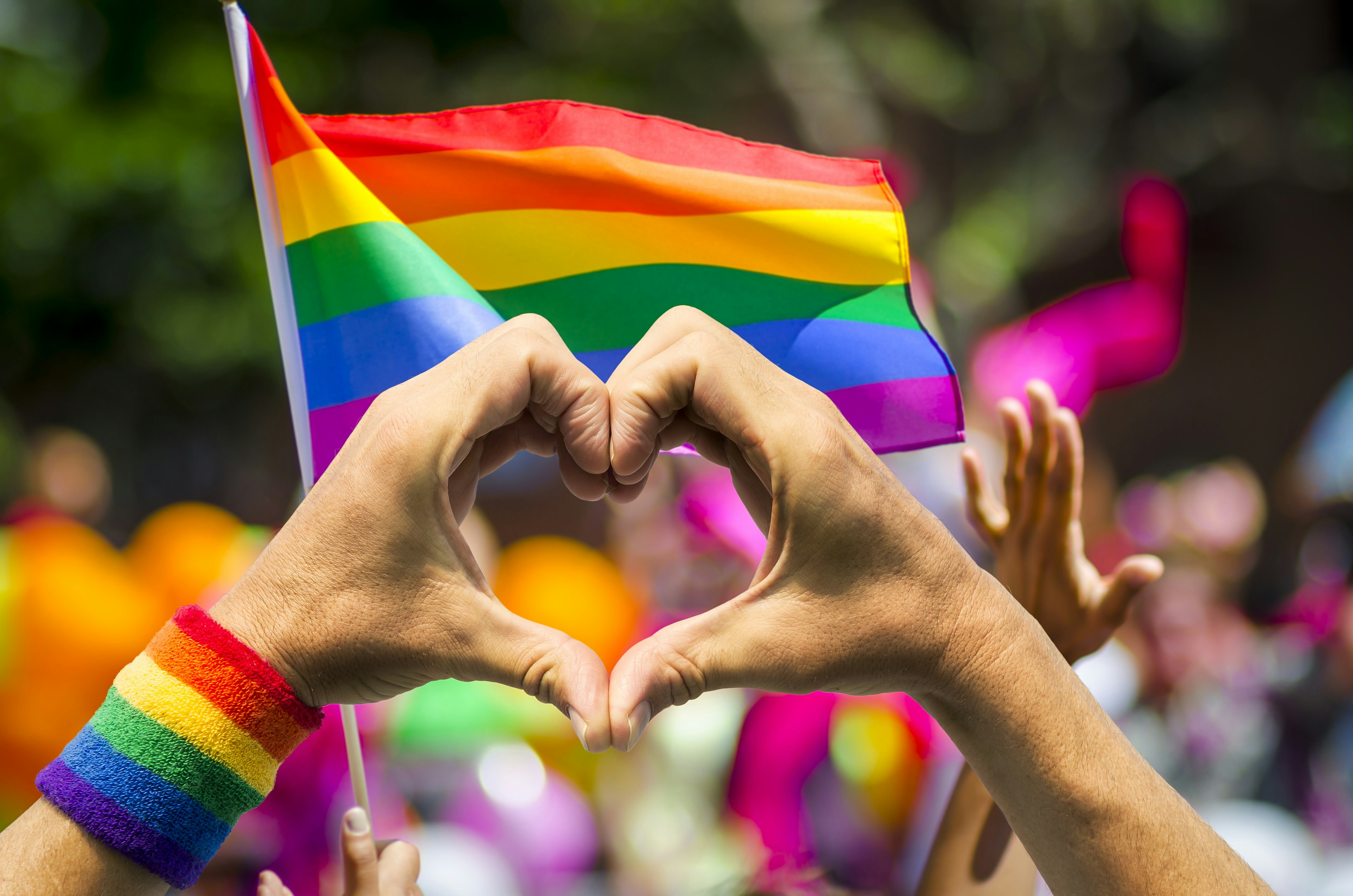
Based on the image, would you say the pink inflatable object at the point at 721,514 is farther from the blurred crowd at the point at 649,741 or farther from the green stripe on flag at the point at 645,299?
the green stripe on flag at the point at 645,299

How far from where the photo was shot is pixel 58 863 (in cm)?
96

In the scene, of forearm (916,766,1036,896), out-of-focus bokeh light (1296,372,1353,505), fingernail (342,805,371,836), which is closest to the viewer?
fingernail (342,805,371,836)

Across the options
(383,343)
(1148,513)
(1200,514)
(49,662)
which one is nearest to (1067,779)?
(383,343)

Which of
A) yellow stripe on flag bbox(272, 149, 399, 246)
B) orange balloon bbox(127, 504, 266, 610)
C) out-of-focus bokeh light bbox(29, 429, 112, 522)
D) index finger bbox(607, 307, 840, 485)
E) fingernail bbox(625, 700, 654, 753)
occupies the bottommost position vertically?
orange balloon bbox(127, 504, 266, 610)

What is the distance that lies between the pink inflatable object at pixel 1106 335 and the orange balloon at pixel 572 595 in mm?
3203

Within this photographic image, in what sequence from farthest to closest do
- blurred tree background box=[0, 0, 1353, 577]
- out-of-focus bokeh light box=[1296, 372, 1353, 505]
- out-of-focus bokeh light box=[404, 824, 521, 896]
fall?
1. out-of-focus bokeh light box=[1296, 372, 1353, 505]
2. blurred tree background box=[0, 0, 1353, 577]
3. out-of-focus bokeh light box=[404, 824, 521, 896]

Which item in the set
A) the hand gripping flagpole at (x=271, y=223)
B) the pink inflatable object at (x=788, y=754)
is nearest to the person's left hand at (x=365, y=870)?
the hand gripping flagpole at (x=271, y=223)

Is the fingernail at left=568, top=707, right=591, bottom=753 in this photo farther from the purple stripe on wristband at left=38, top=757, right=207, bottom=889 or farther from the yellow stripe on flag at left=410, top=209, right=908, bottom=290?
the yellow stripe on flag at left=410, top=209, right=908, bottom=290

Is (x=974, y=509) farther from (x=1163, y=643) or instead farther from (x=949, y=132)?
(x=949, y=132)

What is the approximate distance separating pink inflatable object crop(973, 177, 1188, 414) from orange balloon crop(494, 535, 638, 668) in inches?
126

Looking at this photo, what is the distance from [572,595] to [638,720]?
3887mm

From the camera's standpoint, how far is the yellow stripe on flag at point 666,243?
6.37ft

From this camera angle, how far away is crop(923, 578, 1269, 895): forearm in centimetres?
100

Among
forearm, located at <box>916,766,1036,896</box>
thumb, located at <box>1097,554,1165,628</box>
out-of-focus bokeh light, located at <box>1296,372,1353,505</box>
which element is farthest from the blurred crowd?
out-of-focus bokeh light, located at <box>1296,372,1353,505</box>
